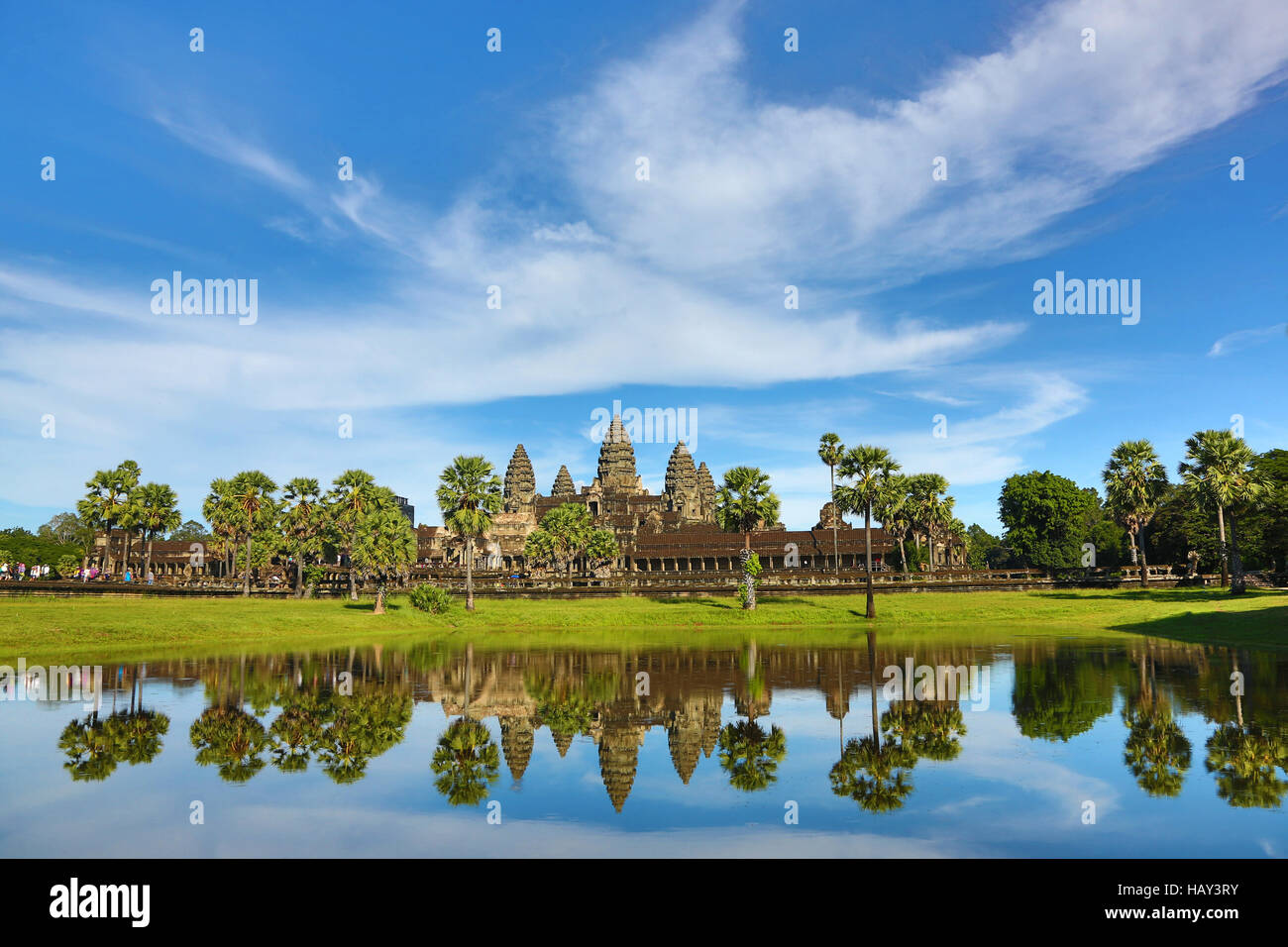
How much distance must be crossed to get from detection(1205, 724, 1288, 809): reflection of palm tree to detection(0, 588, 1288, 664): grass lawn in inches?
981

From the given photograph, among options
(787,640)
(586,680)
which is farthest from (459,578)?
(586,680)

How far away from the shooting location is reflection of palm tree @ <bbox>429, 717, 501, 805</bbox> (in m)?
14.4

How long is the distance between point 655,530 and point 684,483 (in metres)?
28.6

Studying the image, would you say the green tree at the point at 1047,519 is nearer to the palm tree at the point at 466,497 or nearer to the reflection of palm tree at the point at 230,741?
the palm tree at the point at 466,497

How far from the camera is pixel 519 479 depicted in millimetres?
174375

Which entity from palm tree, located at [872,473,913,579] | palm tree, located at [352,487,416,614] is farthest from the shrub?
palm tree, located at [872,473,913,579]

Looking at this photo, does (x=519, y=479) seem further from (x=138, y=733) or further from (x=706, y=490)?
(x=138, y=733)

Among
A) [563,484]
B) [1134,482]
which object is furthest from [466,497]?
[563,484]

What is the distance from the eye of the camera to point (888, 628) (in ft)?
162

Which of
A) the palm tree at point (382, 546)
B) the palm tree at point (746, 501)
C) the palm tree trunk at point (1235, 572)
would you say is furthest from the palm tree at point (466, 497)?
the palm tree trunk at point (1235, 572)

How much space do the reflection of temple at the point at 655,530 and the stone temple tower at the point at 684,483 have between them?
0.71ft
